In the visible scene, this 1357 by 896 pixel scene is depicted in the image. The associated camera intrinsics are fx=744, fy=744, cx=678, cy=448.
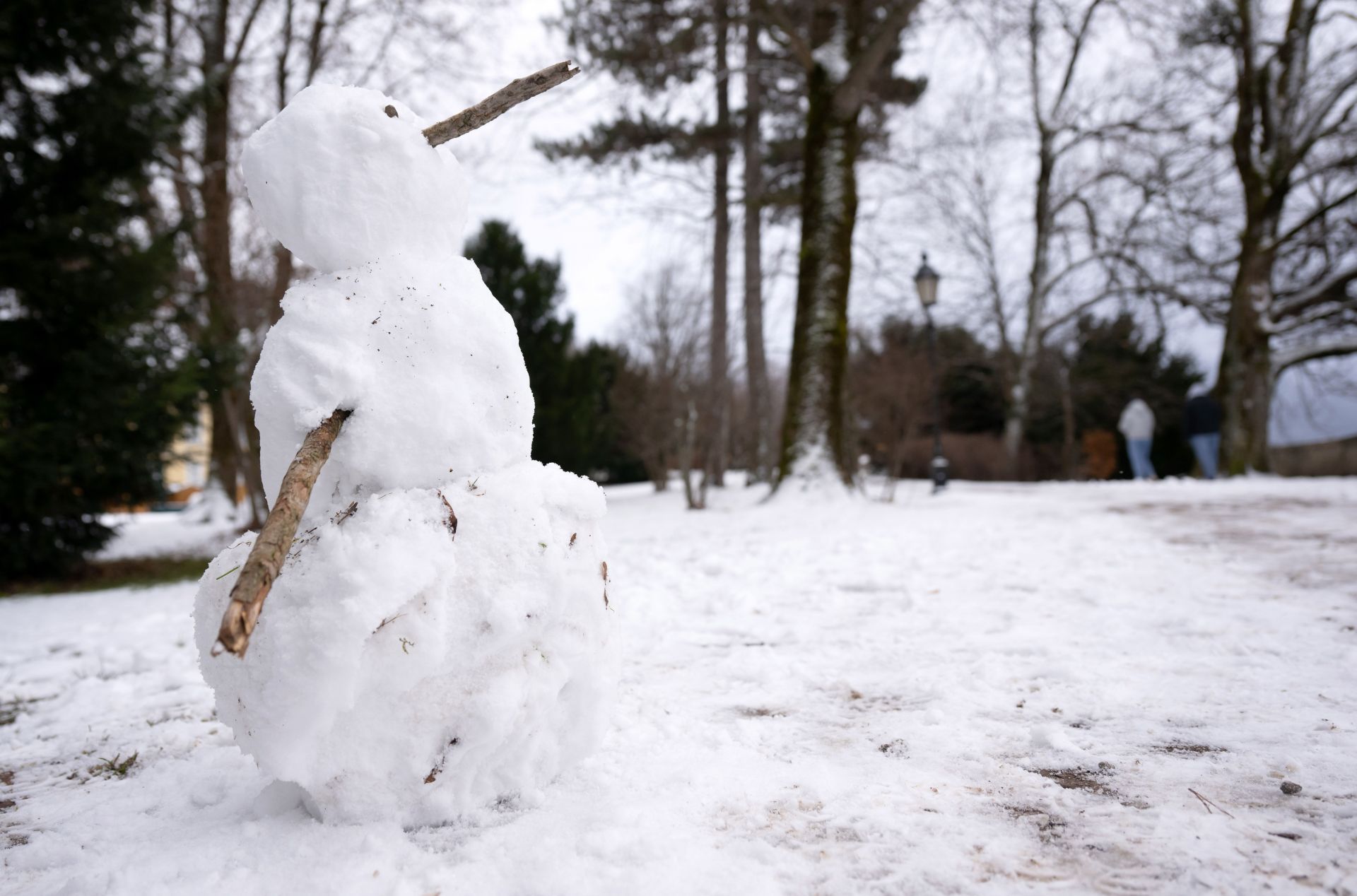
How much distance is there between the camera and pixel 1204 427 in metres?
11.6

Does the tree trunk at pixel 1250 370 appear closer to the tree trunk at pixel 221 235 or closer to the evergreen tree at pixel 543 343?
the evergreen tree at pixel 543 343

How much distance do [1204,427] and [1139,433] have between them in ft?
3.10

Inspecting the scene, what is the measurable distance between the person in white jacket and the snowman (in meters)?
12.9

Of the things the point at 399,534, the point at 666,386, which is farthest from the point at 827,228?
the point at 399,534

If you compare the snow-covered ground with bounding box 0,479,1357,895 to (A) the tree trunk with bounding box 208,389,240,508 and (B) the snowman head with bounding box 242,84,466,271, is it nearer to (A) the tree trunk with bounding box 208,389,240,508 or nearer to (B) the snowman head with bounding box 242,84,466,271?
(B) the snowman head with bounding box 242,84,466,271

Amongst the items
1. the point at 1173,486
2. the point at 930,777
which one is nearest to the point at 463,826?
the point at 930,777

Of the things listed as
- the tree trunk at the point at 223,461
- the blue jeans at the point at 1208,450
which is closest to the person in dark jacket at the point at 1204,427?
the blue jeans at the point at 1208,450

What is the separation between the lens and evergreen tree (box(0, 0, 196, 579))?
6363 millimetres

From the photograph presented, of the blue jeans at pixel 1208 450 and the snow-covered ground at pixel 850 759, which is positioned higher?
the blue jeans at pixel 1208 450

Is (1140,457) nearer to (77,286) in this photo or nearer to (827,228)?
(827,228)

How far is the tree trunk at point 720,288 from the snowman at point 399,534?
8.33 meters

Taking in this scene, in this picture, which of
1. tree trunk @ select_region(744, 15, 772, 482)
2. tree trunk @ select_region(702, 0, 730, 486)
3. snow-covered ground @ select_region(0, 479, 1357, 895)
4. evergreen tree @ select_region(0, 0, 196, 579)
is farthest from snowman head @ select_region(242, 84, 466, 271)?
tree trunk @ select_region(744, 15, 772, 482)

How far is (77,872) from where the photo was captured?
4.71 ft

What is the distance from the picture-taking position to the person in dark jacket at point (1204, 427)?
1155 cm
